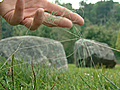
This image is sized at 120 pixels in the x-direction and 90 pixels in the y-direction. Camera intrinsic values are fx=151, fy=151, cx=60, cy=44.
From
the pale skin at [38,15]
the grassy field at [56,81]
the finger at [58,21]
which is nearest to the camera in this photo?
the grassy field at [56,81]

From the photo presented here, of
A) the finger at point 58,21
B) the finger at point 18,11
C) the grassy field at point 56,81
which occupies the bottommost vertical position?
the grassy field at point 56,81

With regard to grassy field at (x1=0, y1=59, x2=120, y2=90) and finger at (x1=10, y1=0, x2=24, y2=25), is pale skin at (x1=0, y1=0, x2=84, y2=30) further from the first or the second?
grassy field at (x1=0, y1=59, x2=120, y2=90)

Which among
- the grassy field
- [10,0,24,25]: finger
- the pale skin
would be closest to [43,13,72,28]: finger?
the pale skin

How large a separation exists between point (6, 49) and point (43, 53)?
0.83 metres

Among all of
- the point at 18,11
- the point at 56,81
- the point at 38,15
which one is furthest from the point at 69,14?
the point at 56,81

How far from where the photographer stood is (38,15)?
94 cm

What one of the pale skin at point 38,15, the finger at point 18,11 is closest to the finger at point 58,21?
the pale skin at point 38,15

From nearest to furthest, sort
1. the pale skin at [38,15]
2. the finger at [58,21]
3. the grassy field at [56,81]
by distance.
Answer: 1. the grassy field at [56,81]
2. the pale skin at [38,15]
3. the finger at [58,21]

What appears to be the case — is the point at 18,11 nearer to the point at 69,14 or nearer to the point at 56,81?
the point at 69,14

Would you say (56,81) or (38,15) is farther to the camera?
(56,81)

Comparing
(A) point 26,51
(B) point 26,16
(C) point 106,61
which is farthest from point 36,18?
(C) point 106,61

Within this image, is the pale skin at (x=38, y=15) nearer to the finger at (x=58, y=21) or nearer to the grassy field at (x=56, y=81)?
the finger at (x=58, y=21)

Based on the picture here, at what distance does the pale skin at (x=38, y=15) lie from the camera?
0.97 metres

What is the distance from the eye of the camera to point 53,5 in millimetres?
1192
